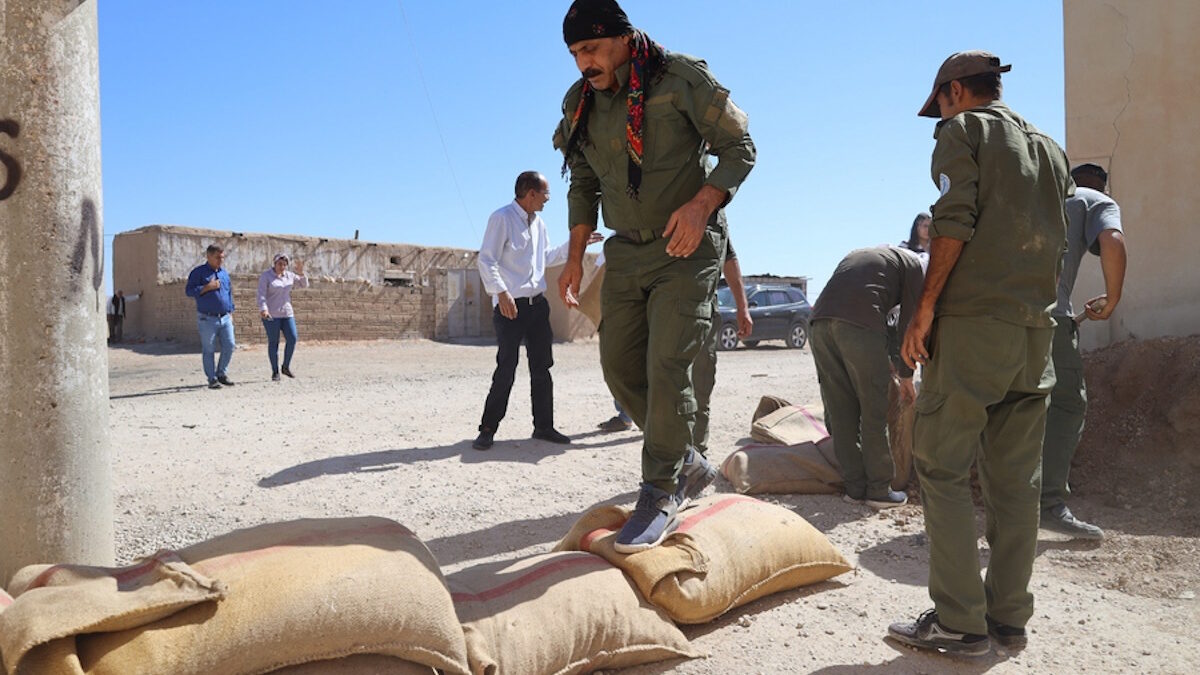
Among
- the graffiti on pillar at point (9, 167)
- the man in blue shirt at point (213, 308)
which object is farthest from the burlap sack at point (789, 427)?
the man in blue shirt at point (213, 308)

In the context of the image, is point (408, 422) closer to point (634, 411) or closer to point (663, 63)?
point (634, 411)

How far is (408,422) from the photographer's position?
704 centimetres

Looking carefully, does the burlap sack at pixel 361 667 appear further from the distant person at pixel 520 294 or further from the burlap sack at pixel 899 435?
the distant person at pixel 520 294

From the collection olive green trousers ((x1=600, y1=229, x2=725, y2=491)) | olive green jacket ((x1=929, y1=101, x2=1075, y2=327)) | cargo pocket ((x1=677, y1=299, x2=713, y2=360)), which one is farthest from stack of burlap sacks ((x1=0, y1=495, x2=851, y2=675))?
olive green jacket ((x1=929, y1=101, x2=1075, y2=327))

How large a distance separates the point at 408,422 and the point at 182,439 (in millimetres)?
1664

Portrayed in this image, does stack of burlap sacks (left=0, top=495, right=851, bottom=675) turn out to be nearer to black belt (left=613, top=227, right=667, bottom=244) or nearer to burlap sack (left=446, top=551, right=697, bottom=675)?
burlap sack (left=446, top=551, right=697, bottom=675)

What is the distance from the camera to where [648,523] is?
3006 mm

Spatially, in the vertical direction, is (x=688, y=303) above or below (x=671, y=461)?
above

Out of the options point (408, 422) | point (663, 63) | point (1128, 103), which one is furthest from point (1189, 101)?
point (408, 422)

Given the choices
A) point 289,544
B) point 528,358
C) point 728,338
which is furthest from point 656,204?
point 728,338

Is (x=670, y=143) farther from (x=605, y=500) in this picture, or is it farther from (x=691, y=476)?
(x=605, y=500)

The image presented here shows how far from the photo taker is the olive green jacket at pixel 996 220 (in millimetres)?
2605

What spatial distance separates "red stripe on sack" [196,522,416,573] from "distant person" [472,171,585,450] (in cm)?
327

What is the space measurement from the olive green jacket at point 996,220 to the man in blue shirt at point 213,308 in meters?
9.49
